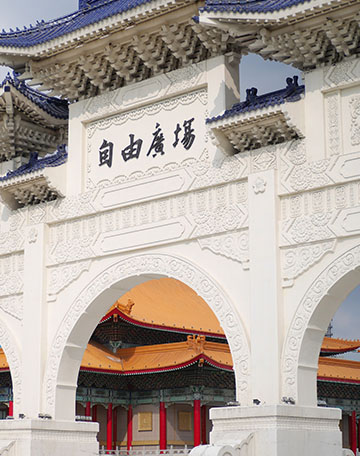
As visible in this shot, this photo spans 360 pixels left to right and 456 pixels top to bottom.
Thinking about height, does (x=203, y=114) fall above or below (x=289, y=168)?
above

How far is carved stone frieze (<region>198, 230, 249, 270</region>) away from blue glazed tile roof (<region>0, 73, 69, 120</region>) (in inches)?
143

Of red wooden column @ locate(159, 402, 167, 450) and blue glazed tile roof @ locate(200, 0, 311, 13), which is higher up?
blue glazed tile roof @ locate(200, 0, 311, 13)

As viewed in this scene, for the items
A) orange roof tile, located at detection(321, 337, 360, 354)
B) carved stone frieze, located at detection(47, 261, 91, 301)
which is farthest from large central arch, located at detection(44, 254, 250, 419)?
orange roof tile, located at detection(321, 337, 360, 354)

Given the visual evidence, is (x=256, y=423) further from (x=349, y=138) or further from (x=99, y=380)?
(x=99, y=380)

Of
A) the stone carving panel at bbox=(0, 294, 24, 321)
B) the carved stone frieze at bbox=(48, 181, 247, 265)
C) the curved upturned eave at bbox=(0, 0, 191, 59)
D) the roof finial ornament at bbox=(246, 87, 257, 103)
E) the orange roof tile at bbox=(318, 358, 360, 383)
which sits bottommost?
the orange roof tile at bbox=(318, 358, 360, 383)

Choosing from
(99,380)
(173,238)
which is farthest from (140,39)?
(99,380)

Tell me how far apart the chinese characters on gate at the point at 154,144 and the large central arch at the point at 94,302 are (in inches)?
52.4

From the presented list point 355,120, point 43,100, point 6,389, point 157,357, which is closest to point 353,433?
point 157,357

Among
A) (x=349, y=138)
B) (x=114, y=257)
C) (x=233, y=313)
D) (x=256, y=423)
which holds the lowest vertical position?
(x=256, y=423)

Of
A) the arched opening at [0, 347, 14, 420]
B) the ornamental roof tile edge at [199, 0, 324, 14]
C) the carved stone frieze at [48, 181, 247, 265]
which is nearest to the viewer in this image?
the ornamental roof tile edge at [199, 0, 324, 14]

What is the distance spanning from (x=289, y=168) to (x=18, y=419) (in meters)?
4.75

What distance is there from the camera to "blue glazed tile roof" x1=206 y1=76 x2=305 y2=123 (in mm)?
10359

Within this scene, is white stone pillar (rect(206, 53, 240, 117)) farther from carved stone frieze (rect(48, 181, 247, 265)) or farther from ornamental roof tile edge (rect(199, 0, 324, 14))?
carved stone frieze (rect(48, 181, 247, 265))

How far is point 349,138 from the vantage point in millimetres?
9977
